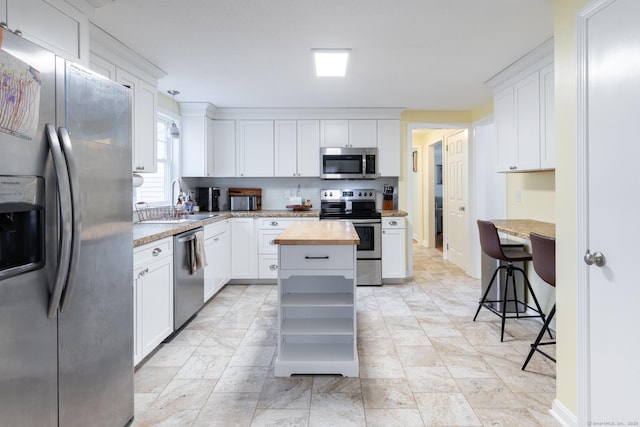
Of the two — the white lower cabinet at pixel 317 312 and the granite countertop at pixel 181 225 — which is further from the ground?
the granite countertop at pixel 181 225

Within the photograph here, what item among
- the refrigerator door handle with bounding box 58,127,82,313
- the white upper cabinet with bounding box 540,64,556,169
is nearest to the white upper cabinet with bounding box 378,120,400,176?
the white upper cabinet with bounding box 540,64,556,169

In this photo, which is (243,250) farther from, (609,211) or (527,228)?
(609,211)

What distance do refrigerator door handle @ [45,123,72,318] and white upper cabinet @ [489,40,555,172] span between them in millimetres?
3155

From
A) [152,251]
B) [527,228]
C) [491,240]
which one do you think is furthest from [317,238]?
[527,228]

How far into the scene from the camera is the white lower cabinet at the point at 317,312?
2.26 meters

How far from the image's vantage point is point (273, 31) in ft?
8.44

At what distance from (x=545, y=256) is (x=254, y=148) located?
3676mm

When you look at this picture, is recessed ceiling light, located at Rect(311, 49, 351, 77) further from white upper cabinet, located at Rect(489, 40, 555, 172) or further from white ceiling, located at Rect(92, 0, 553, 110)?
white upper cabinet, located at Rect(489, 40, 555, 172)

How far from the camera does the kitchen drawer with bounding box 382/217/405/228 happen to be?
15.3ft

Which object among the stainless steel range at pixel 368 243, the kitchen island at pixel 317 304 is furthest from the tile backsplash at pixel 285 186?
the kitchen island at pixel 317 304

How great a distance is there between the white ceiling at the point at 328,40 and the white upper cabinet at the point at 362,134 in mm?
835

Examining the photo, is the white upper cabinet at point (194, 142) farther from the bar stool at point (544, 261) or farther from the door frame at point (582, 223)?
the door frame at point (582, 223)

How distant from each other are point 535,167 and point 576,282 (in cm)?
163

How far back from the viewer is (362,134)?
490 cm
